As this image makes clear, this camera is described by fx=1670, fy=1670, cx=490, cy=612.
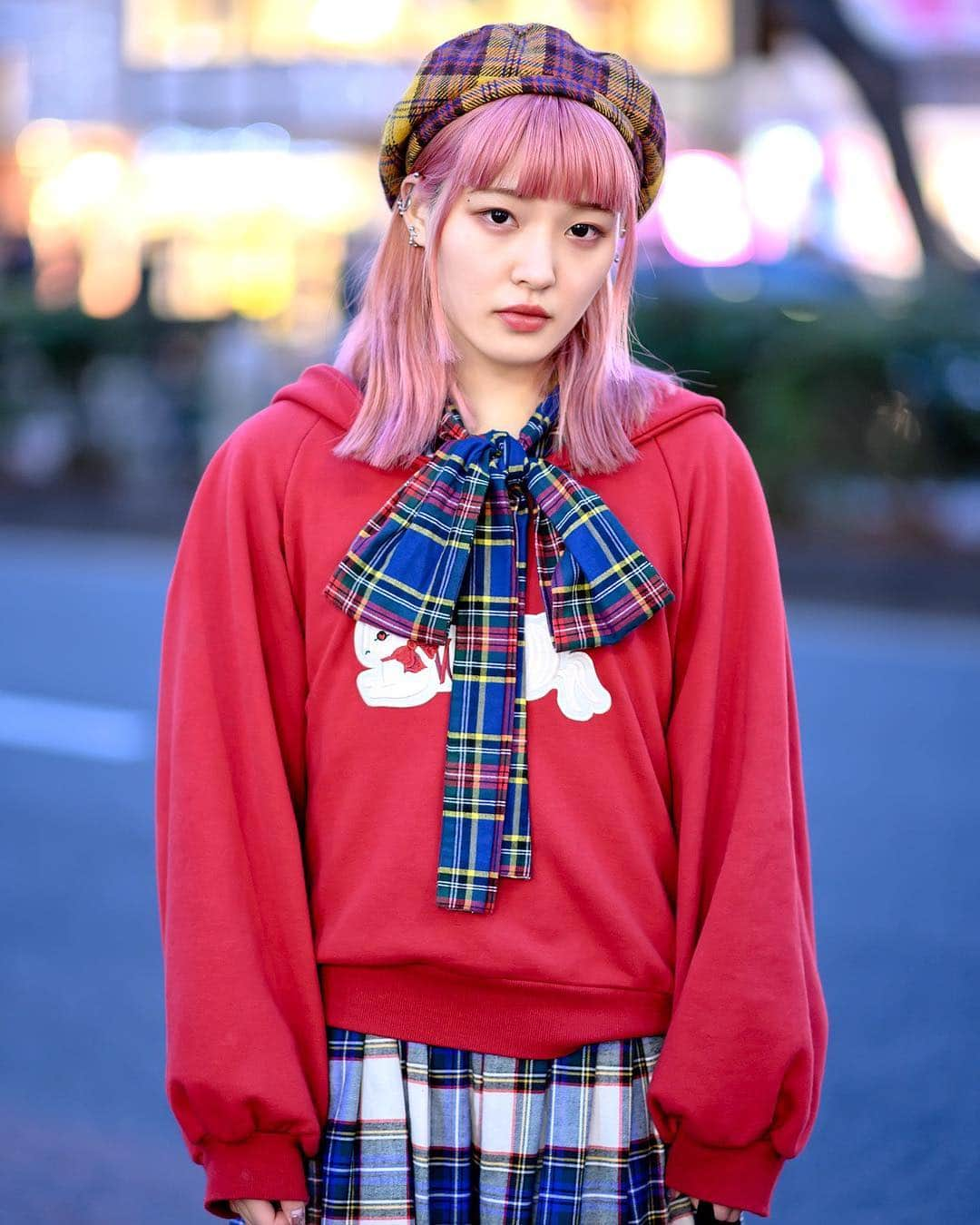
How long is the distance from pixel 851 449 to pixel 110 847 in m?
6.59

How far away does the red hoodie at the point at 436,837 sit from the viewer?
1.90 m

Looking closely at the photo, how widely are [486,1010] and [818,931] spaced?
3.37 m

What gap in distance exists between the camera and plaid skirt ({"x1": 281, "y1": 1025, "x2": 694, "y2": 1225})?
1951mm

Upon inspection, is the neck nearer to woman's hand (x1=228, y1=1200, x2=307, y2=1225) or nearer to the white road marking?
woman's hand (x1=228, y1=1200, x2=307, y2=1225)

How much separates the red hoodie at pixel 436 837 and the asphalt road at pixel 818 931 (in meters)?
1.86

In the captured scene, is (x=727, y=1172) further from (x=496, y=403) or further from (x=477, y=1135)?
(x=496, y=403)

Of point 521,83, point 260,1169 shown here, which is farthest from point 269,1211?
point 521,83

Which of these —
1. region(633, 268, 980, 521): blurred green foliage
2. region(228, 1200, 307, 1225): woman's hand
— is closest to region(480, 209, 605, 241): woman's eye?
region(228, 1200, 307, 1225): woman's hand

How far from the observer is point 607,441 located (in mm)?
2016

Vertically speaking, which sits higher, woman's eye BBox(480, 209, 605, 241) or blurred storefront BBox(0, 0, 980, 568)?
blurred storefront BBox(0, 0, 980, 568)

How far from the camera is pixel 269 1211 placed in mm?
1912

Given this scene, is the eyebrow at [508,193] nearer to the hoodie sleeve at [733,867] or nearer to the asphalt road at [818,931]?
the hoodie sleeve at [733,867]

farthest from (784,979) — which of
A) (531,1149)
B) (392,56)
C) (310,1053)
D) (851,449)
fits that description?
(392,56)

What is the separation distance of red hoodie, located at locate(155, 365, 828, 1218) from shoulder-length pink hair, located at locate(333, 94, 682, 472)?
0.05m
